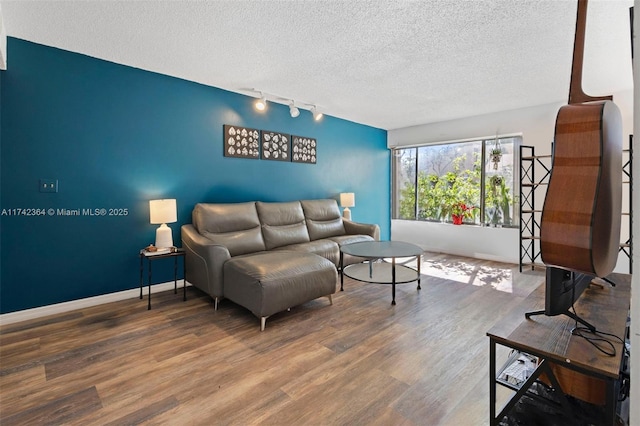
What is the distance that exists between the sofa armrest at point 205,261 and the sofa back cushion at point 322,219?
5.28 feet

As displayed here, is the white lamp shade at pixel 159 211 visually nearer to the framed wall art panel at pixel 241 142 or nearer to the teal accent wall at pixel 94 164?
the teal accent wall at pixel 94 164

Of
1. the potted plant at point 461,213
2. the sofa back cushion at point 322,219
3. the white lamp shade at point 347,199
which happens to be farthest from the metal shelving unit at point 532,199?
the sofa back cushion at point 322,219

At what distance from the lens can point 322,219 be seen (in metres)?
4.67

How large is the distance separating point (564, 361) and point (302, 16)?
8.34ft

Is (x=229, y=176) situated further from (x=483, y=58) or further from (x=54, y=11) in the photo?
(x=483, y=58)

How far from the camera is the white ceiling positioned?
2.21 metres

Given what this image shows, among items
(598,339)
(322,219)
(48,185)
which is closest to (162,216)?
(48,185)

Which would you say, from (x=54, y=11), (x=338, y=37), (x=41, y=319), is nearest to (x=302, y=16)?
(x=338, y=37)

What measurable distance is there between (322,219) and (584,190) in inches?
146

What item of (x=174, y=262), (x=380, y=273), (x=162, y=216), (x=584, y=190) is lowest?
(x=380, y=273)

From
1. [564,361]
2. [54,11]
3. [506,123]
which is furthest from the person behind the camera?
[506,123]

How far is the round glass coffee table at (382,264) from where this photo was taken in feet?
10.5

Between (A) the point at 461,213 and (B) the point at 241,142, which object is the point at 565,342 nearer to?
(B) the point at 241,142

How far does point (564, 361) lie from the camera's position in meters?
1.10
